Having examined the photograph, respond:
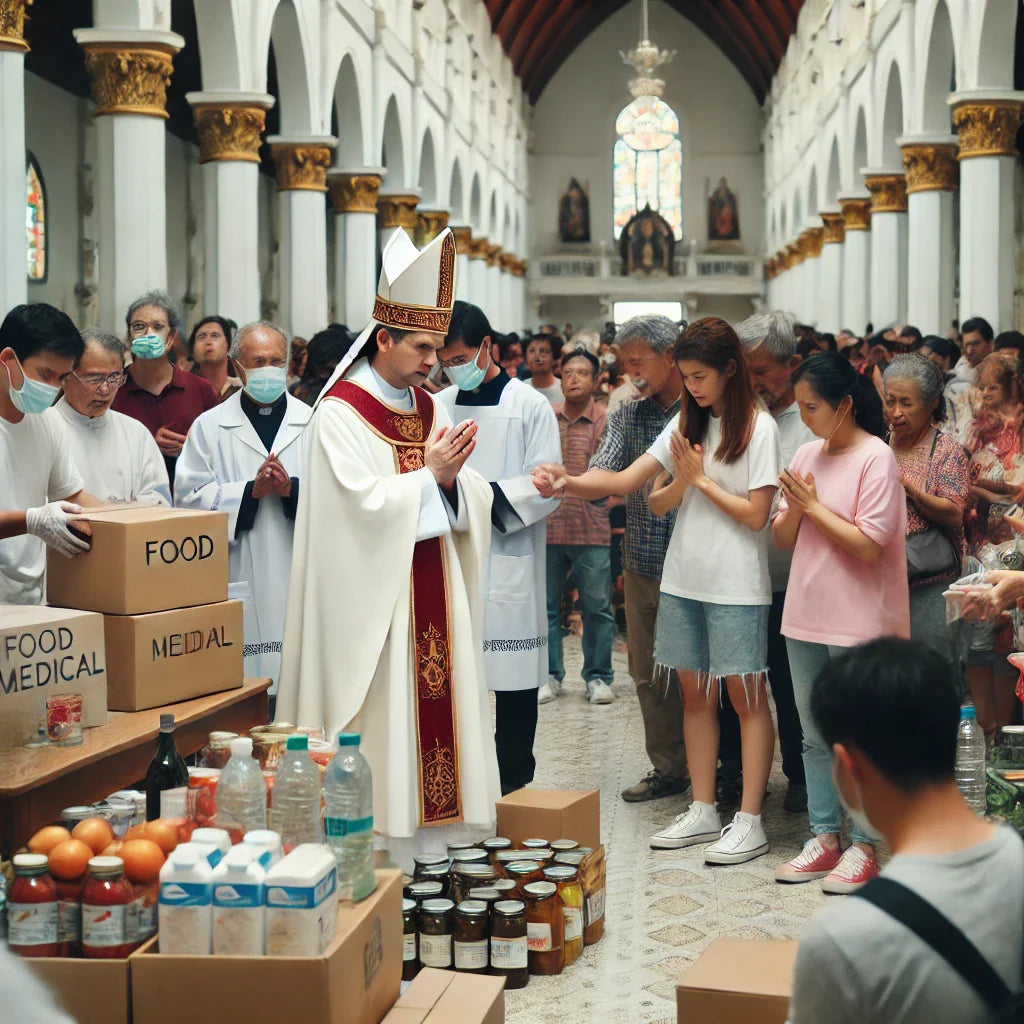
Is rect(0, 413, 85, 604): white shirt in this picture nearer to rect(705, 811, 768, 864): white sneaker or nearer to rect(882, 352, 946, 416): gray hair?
rect(705, 811, 768, 864): white sneaker

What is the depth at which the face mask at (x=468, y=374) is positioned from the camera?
16.4ft

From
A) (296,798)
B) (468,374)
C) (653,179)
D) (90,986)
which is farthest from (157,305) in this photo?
(653,179)

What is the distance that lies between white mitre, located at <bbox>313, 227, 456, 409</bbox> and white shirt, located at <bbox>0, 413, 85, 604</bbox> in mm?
850

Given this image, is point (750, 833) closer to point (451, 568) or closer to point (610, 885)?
point (610, 885)

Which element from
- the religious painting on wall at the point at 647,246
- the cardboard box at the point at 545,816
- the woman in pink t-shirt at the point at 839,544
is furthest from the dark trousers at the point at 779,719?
the religious painting on wall at the point at 647,246

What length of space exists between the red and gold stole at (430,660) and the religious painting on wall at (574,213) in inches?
1314

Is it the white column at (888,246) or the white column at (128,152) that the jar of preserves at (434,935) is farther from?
the white column at (888,246)

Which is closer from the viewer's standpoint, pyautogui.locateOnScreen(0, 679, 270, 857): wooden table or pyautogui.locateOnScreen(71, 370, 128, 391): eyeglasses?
pyautogui.locateOnScreen(0, 679, 270, 857): wooden table

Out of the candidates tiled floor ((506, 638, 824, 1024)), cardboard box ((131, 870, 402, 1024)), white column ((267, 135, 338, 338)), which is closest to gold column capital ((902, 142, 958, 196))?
white column ((267, 135, 338, 338))

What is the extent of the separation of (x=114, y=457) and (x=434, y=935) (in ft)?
7.21

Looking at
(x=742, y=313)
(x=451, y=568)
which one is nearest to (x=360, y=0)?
(x=451, y=568)

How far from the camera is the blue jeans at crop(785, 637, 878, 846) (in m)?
4.62

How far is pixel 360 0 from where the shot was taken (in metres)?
15.6

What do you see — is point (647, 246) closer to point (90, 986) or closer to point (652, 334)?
point (652, 334)
